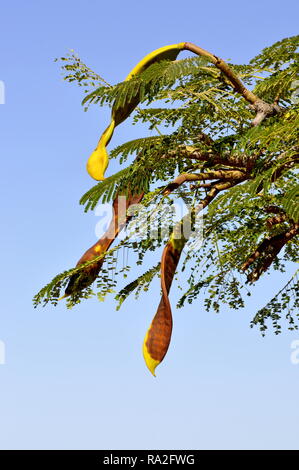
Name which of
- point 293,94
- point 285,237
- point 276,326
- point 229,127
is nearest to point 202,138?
point 229,127

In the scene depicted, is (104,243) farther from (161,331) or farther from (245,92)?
(245,92)

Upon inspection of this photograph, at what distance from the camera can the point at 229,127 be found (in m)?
10.0

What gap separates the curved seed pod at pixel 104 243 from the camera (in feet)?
32.0

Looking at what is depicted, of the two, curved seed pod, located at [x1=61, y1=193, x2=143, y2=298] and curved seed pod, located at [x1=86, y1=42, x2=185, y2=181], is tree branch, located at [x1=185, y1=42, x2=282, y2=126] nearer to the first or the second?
curved seed pod, located at [x1=86, y1=42, x2=185, y2=181]

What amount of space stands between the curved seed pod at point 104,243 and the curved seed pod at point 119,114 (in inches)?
21.9

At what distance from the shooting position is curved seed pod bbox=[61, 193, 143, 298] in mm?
A: 9742

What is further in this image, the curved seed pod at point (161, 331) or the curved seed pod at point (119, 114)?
the curved seed pod at point (119, 114)

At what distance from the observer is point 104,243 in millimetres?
9781

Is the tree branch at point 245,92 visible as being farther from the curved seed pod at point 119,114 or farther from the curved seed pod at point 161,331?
the curved seed pod at point 161,331

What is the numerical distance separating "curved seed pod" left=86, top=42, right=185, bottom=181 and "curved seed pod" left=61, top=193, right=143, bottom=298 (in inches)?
21.9

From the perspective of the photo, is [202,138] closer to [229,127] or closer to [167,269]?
[229,127]

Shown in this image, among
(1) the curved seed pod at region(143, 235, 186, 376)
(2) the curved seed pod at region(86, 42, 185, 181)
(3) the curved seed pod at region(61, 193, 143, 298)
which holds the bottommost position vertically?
(1) the curved seed pod at region(143, 235, 186, 376)

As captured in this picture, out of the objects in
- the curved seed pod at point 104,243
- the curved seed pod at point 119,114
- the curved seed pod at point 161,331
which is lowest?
the curved seed pod at point 161,331

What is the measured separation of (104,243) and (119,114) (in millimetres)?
1761
